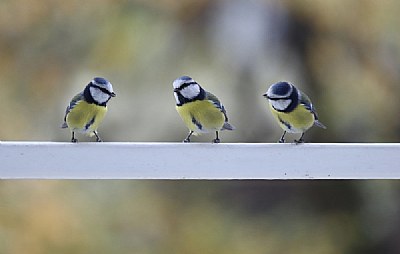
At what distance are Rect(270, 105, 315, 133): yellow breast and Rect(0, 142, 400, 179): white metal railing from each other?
0.04 m

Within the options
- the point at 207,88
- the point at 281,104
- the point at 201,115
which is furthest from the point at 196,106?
the point at 207,88

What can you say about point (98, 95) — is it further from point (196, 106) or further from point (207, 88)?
point (207, 88)

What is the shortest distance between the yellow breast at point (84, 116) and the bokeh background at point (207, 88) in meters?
0.33

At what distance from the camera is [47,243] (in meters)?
1.53

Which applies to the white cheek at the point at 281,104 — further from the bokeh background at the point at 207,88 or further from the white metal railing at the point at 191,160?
the bokeh background at the point at 207,88

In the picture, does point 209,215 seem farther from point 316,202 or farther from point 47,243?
point 47,243

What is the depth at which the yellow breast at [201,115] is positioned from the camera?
1202 millimetres

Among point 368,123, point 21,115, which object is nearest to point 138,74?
point 21,115

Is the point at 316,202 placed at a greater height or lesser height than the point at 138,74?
lesser

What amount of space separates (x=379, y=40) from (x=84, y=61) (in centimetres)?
72

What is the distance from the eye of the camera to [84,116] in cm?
120

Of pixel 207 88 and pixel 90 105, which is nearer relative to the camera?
pixel 90 105

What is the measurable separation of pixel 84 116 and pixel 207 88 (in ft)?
1.42

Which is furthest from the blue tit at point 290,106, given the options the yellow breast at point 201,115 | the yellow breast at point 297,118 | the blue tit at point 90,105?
the blue tit at point 90,105
